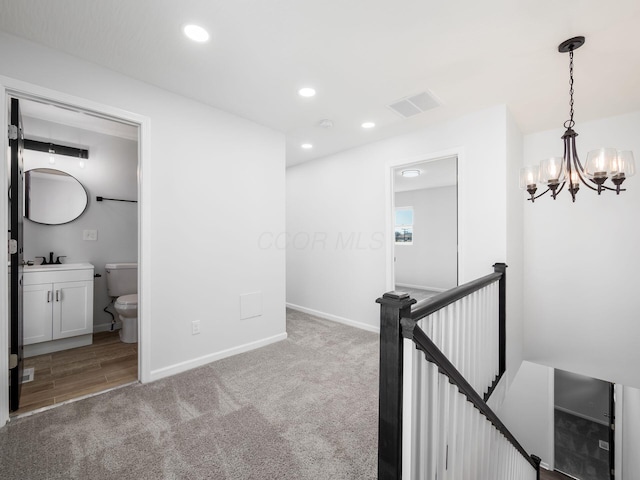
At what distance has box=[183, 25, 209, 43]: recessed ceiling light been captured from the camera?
5.89ft

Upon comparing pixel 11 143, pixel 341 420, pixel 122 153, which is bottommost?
pixel 341 420

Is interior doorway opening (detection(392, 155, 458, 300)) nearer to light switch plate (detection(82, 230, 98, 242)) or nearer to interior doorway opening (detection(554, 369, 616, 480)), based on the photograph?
interior doorway opening (detection(554, 369, 616, 480))

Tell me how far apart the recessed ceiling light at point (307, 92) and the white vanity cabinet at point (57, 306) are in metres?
3.03

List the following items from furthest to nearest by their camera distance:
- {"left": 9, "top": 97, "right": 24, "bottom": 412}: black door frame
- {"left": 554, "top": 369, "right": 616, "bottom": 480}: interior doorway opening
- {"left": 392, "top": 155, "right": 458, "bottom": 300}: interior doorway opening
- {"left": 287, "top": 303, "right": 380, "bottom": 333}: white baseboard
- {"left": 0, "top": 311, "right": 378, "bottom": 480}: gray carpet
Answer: {"left": 392, "top": 155, "right": 458, "bottom": 300}: interior doorway opening
{"left": 554, "top": 369, "right": 616, "bottom": 480}: interior doorway opening
{"left": 287, "top": 303, "right": 380, "bottom": 333}: white baseboard
{"left": 9, "top": 97, "right": 24, "bottom": 412}: black door frame
{"left": 0, "top": 311, "right": 378, "bottom": 480}: gray carpet

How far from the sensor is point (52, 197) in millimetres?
3434

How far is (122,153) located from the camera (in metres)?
3.98

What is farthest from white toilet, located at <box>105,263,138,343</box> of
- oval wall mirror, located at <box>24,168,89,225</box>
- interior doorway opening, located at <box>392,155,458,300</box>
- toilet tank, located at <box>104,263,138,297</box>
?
interior doorway opening, located at <box>392,155,458,300</box>

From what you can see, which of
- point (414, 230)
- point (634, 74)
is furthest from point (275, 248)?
point (414, 230)

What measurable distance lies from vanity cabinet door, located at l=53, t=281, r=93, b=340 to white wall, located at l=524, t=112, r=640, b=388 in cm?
521

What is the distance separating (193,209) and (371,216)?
2227 millimetres

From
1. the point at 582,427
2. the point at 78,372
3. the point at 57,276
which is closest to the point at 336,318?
the point at 78,372

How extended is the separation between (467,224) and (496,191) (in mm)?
409

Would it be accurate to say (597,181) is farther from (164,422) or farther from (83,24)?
(83,24)

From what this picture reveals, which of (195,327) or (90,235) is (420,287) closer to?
(195,327)
